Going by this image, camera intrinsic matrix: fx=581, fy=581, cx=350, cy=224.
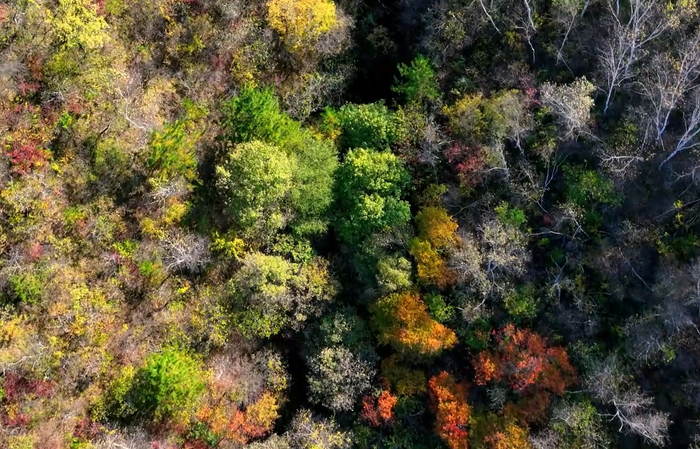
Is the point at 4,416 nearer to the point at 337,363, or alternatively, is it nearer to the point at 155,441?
the point at 155,441

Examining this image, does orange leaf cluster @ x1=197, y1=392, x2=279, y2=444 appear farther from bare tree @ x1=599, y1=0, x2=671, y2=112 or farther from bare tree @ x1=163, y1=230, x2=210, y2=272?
bare tree @ x1=599, y1=0, x2=671, y2=112

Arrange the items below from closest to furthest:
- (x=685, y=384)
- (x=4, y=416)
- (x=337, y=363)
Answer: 1. (x=4, y=416)
2. (x=685, y=384)
3. (x=337, y=363)

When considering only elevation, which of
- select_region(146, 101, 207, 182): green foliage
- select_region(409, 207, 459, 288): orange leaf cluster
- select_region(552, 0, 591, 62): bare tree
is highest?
select_region(552, 0, 591, 62): bare tree

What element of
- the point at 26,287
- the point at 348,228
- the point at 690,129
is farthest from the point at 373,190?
the point at 26,287

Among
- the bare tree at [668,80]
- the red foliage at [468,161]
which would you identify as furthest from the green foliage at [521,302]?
the bare tree at [668,80]

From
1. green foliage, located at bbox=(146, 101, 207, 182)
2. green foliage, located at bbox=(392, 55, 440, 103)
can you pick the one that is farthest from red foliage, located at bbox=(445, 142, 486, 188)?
green foliage, located at bbox=(146, 101, 207, 182)

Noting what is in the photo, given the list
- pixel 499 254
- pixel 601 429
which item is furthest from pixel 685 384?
pixel 499 254
